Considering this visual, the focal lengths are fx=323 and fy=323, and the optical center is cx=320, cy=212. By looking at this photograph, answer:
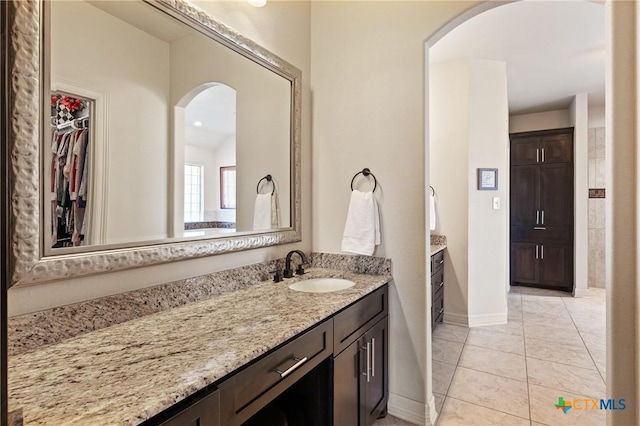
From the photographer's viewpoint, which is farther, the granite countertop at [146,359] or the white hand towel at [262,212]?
the white hand towel at [262,212]

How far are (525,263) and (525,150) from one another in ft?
5.73

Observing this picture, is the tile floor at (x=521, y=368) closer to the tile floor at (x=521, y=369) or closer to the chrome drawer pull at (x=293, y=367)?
the tile floor at (x=521, y=369)

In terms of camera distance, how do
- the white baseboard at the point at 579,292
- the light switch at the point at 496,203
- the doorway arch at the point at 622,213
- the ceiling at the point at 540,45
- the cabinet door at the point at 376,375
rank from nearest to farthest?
1. the doorway arch at the point at 622,213
2. the cabinet door at the point at 376,375
3. the ceiling at the point at 540,45
4. the light switch at the point at 496,203
5. the white baseboard at the point at 579,292

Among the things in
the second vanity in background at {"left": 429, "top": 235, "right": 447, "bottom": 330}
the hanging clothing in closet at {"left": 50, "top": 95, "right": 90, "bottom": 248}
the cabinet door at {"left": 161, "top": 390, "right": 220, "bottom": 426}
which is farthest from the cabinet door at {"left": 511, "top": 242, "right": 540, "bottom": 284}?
the hanging clothing in closet at {"left": 50, "top": 95, "right": 90, "bottom": 248}

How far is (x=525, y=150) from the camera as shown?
196 inches

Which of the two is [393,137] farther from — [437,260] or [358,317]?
[437,260]

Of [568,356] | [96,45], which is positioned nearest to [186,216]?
[96,45]

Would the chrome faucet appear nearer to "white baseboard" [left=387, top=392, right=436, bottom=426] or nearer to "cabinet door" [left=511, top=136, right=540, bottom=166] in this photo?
"white baseboard" [left=387, top=392, right=436, bottom=426]

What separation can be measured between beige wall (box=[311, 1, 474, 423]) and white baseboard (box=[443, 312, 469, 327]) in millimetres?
1742

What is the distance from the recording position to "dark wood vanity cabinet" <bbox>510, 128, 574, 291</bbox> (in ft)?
15.4

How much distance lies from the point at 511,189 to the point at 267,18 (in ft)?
15.3

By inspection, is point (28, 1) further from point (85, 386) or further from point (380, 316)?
point (380, 316)

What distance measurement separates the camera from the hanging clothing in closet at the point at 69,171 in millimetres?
989

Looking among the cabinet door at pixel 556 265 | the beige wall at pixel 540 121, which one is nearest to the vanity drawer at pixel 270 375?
the cabinet door at pixel 556 265
